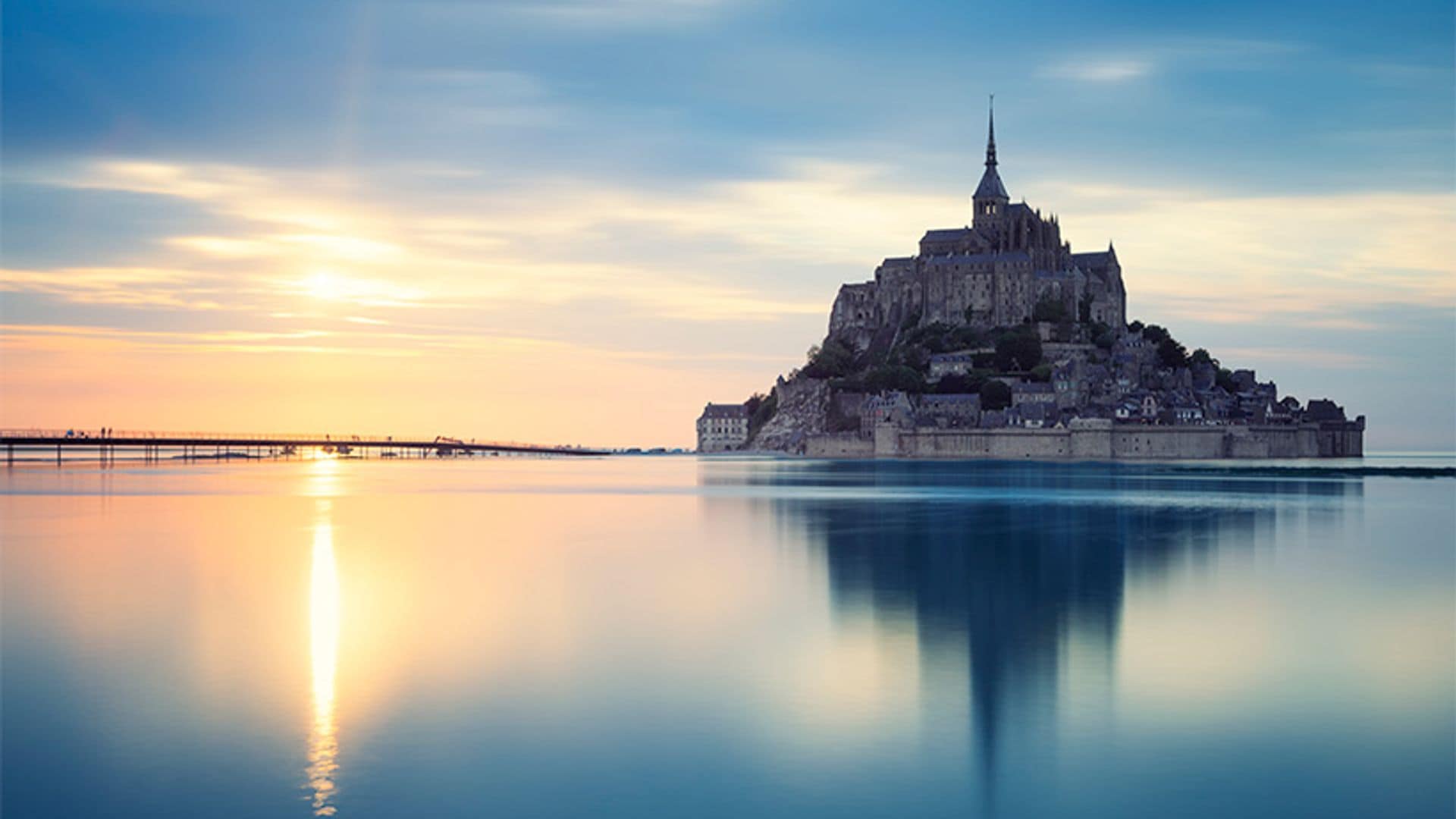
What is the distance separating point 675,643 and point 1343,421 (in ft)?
287

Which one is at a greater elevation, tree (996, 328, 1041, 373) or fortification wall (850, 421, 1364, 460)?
tree (996, 328, 1041, 373)

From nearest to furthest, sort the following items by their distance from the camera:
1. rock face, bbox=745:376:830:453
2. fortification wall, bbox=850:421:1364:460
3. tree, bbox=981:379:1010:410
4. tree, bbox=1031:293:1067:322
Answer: fortification wall, bbox=850:421:1364:460, tree, bbox=981:379:1010:410, tree, bbox=1031:293:1067:322, rock face, bbox=745:376:830:453

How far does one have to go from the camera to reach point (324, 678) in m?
12.1

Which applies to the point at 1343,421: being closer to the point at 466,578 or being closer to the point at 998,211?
the point at 998,211

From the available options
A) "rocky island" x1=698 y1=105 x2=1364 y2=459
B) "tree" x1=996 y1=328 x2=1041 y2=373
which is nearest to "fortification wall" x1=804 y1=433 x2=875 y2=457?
"rocky island" x1=698 y1=105 x2=1364 y2=459

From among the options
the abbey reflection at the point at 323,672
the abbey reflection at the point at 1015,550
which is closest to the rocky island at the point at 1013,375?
the abbey reflection at the point at 1015,550

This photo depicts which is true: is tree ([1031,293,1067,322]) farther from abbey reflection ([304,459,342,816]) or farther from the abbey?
abbey reflection ([304,459,342,816])

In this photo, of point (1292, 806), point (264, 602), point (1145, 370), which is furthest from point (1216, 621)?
point (1145, 370)

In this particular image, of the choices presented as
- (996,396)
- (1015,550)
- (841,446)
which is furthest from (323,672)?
(841,446)

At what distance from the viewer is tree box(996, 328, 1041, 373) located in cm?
9056

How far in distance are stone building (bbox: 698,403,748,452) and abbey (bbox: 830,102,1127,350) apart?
70.6 feet

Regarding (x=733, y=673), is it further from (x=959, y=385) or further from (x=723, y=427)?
(x=723, y=427)

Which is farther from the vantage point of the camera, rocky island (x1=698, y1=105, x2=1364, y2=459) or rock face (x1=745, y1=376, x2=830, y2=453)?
rock face (x1=745, y1=376, x2=830, y2=453)

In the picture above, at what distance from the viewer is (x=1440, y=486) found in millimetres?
53969
